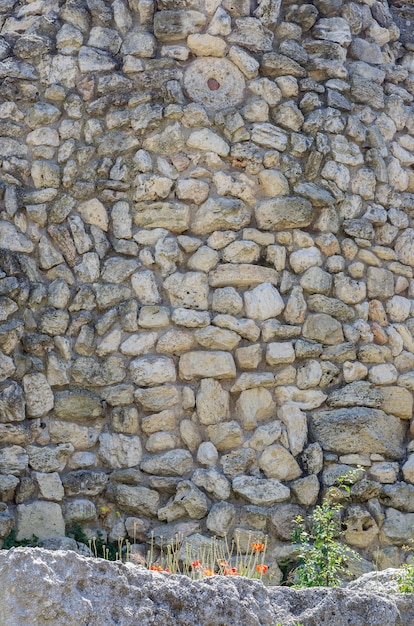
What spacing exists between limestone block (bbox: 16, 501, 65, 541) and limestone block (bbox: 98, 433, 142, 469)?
0.42 metres

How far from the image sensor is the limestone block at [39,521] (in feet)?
19.0

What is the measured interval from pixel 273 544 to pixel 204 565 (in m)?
0.63

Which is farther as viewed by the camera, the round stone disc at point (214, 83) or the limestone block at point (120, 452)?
the round stone disc at point (214, 83)

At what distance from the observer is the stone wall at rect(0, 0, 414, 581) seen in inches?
238

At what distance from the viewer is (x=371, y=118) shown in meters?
7.16

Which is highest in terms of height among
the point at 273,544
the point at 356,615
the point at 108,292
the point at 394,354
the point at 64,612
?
the point at 64,612

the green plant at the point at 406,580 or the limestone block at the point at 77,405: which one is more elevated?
the green plant at the point at 406,580

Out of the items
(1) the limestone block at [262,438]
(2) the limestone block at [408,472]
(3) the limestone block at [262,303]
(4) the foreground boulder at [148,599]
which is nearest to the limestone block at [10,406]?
(1) the limestone block at [262,438]

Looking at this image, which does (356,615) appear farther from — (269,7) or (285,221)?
(269,7)

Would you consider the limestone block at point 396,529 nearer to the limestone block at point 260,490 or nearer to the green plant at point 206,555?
the limestone block at point 260,490

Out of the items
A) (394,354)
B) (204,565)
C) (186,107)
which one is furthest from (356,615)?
(186,107)

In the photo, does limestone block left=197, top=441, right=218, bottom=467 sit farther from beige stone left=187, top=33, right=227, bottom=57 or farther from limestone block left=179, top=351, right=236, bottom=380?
beige stone left=187, top=33, right=227, bottom=57

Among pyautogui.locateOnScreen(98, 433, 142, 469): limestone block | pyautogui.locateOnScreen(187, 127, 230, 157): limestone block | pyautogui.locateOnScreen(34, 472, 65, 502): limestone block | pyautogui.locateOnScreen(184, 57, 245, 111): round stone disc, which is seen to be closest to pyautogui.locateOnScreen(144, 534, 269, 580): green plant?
pyautogui.locateOnScreen(98, 433, 142, 469): limestone block

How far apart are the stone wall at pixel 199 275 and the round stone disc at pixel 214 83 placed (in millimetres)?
19
